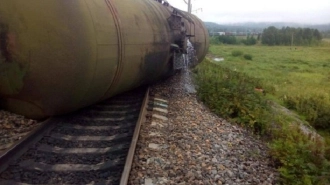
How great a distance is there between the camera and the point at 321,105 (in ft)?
35.7

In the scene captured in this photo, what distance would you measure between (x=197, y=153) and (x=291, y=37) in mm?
68345

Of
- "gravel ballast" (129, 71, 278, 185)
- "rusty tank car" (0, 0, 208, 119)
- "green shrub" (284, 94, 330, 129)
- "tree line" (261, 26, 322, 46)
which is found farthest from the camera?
"tree line" (261, 26, 322, 46)

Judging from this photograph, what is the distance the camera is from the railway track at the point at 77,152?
144 inches

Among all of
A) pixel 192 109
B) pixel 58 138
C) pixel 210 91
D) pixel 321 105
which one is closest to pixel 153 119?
pixel 192 109

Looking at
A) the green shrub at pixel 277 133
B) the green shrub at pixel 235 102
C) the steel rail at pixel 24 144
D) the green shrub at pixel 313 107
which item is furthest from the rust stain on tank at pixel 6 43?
the green shrub at pixel 313 107

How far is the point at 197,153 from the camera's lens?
477 centimetres

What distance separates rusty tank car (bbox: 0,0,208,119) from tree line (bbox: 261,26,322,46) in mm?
67018

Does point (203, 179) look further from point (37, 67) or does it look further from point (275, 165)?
point (37, 67)

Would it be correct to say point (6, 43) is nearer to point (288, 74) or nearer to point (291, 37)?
point (288, 74)

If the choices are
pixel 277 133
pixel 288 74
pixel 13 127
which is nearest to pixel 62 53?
pixel 13 127

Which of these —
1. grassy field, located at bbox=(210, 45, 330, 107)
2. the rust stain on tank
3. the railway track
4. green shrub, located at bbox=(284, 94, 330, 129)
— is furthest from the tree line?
the rust stain on tank

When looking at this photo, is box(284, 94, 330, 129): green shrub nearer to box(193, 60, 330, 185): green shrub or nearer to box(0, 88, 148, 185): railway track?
box(193, 60, 330, 185): green shrub

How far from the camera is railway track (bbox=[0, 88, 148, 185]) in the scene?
3668mm

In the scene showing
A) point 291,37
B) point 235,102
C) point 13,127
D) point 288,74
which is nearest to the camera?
point 13,127
